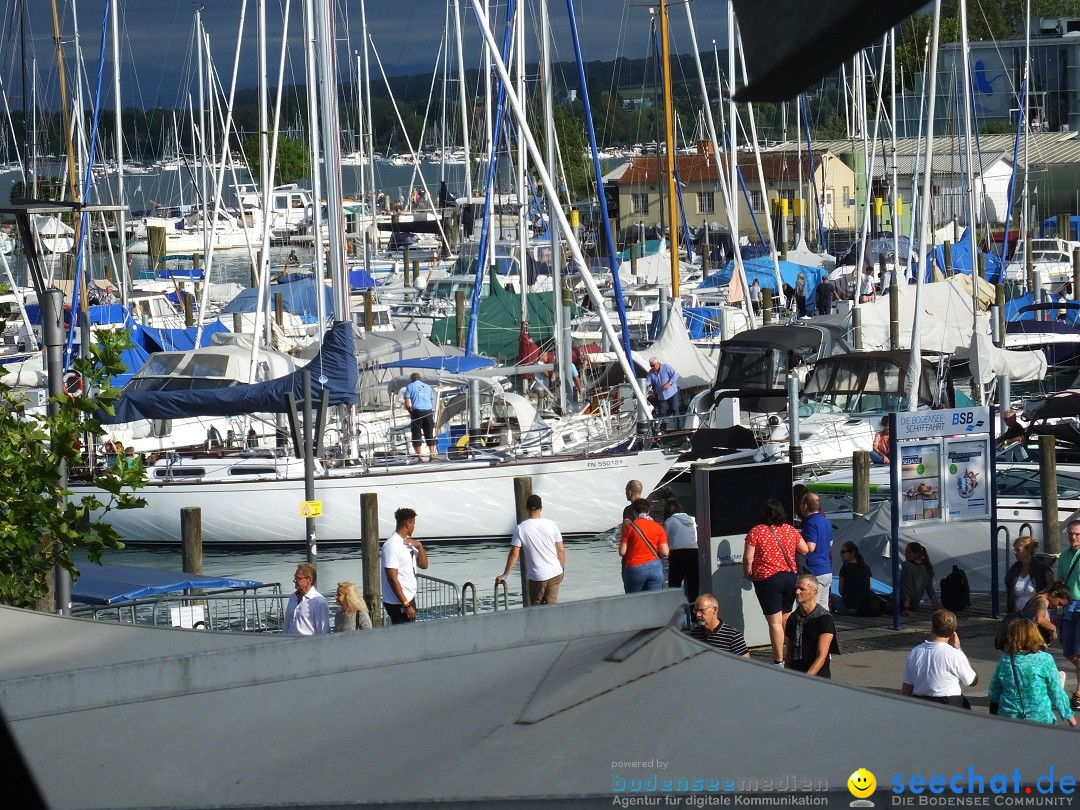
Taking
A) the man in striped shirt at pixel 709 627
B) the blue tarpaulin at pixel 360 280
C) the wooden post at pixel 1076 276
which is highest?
the blue tarpaulin at pixel 360 280

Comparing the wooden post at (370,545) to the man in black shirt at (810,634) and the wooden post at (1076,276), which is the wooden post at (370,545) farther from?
the wooden post at (1076,276)

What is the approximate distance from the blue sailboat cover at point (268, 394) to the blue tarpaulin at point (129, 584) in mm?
4369

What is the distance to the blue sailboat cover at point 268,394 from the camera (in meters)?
19.9

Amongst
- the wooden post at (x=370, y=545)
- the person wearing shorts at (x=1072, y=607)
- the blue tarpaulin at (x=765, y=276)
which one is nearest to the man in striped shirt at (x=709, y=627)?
the person wearing shorts at (x=1072, y=607)

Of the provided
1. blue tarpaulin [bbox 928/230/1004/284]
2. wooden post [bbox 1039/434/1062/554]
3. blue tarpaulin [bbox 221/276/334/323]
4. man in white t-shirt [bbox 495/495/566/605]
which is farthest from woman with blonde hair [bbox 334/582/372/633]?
blue tarpaulin [bbox 928/230/1004/284]

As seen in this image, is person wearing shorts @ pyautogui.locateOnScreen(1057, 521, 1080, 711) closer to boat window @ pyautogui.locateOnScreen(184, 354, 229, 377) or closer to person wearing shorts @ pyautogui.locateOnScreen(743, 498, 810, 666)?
person wearing shorts @ pyautogui.locateOnScreen(743, 498, 810, 666)

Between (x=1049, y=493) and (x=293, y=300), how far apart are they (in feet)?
A: 87.1

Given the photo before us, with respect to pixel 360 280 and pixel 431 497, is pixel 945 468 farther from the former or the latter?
pixel 360 280

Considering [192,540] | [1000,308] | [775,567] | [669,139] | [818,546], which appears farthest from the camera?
[1000,308]

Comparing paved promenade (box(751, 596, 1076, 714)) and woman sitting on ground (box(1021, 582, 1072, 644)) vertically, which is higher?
woman sitting on ground (box(1021, 582, 1072, 644))

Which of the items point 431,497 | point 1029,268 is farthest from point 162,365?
point 1029,268

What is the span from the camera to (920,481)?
44.9 feet

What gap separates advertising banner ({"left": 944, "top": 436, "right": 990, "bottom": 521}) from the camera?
13695mm

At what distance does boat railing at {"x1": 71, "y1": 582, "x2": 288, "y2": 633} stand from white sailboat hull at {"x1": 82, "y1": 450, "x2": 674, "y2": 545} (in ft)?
16.0
